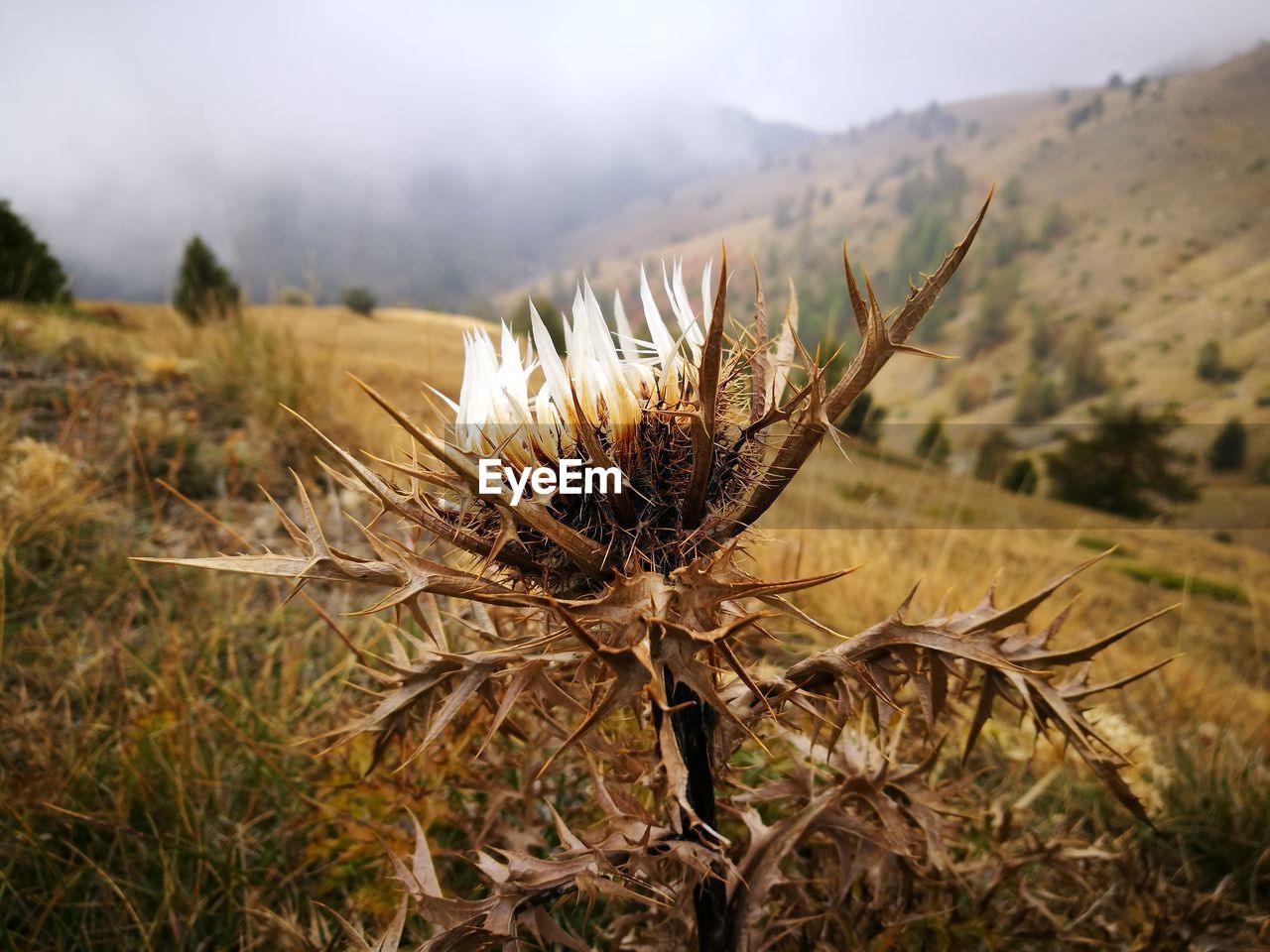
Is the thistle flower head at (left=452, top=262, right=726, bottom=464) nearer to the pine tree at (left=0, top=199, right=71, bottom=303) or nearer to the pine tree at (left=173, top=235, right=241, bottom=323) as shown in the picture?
the pine tree at (left=173, top=235, right=241, bottom=323)

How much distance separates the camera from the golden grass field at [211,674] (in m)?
1.84

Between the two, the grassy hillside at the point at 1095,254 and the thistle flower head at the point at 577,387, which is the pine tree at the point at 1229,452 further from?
the thistle flower head at the point at 577,387

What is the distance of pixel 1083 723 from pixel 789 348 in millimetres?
781

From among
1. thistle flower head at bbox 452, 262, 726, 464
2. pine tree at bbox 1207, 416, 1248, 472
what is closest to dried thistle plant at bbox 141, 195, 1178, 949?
thistle flower head at bbox 452, 262, 726, 464

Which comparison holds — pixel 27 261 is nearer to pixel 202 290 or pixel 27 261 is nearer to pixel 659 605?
pixel 202 290

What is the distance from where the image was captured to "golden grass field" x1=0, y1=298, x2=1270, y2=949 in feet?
6.05

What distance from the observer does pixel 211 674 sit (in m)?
2.60

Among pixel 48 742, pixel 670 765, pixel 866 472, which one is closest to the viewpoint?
pixel 670 765

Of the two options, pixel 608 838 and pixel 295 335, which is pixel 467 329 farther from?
pixel 295 335

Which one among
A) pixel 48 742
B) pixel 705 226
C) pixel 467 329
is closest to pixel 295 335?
pixel 48 742

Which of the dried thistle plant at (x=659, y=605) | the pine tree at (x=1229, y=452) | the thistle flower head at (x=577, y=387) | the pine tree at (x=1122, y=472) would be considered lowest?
the pine tree at (x=1229, y=452)

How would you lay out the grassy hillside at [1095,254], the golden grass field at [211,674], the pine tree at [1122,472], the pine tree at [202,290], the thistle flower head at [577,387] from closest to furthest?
the thistle flower head at [577,387] < the golden grass field at [211,674] < the pine tree at [202,290] < the pine tree at [1122,472] < the grassy hillside at [1095,254]

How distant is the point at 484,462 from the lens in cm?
86

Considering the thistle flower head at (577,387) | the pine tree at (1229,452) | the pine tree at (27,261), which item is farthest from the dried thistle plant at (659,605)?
the pine tree at (1229,452)
